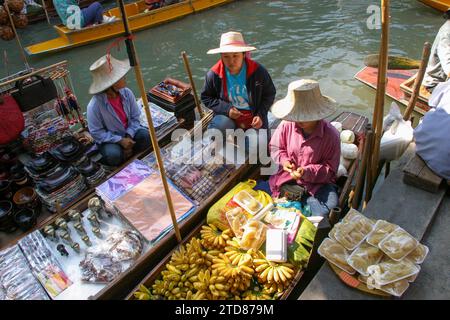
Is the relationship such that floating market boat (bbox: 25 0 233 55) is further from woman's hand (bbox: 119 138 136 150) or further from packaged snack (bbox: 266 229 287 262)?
packaged snack (bbox: 266 229 287 262)

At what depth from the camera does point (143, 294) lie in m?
2.92

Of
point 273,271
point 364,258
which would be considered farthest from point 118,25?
point 364,258

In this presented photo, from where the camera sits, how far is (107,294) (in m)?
2.96

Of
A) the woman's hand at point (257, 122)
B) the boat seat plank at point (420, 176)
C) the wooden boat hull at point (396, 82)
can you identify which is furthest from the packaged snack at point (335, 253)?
the wooden boat hull at point (396, 82)

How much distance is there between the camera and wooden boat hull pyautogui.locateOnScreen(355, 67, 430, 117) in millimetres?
5840

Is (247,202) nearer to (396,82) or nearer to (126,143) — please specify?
(126,143)

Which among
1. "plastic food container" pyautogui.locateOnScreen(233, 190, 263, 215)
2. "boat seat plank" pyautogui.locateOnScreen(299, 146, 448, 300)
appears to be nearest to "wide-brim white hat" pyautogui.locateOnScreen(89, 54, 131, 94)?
"plastic food container" pyautogui.locateOnScreen(233, 190, 263, 215)

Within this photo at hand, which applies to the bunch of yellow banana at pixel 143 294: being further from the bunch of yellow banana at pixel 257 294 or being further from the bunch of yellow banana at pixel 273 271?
the bunch of yellow banana at pixel 273 271

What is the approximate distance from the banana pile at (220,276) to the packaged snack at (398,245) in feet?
2.67

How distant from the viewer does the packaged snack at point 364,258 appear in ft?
8.54

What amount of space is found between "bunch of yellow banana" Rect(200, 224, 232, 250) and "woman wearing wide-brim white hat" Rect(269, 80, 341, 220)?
792 mm

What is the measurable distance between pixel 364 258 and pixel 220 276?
47.2 inches

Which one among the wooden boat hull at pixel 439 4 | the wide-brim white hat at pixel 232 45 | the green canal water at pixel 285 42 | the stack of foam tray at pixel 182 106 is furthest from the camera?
the wooden boat hull at pixel 439 4
